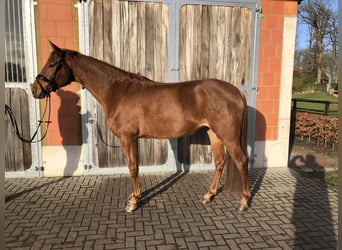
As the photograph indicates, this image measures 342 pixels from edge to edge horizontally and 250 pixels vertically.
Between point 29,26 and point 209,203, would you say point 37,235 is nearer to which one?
point 209,203

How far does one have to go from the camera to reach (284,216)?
342cm

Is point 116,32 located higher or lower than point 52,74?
higher

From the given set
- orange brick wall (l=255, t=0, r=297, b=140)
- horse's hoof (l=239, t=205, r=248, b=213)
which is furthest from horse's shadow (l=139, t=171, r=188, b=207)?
orange brick wall (l=255, t=0, r=297, b=140)

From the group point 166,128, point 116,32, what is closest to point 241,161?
point 166,128

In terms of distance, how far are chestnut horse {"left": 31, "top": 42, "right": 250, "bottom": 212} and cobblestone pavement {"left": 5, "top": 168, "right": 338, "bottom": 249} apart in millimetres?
354

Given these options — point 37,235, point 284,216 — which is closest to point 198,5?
point 284,216

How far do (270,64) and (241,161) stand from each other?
2.58 m

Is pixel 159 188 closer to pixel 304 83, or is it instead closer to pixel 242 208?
pixel 242 208

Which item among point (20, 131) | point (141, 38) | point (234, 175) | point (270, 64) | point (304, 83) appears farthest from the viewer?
point (304, 83)

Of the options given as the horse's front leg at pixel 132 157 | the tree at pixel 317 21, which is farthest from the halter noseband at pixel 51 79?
the tree at pixel 317 21

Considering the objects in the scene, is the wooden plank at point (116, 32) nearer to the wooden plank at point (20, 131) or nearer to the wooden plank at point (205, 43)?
the wooden plank at point (205, 43)

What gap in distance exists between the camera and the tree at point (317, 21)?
24.6 meters

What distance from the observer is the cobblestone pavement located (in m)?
2.85

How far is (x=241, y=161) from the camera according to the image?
3541 millimetres
